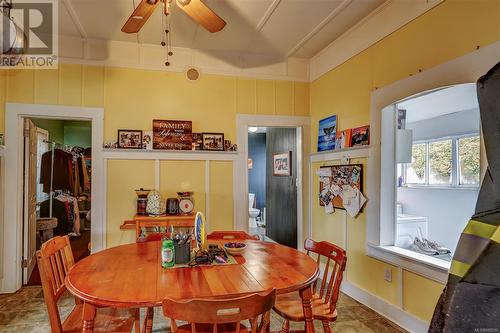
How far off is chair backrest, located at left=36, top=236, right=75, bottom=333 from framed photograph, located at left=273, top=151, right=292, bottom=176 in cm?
341

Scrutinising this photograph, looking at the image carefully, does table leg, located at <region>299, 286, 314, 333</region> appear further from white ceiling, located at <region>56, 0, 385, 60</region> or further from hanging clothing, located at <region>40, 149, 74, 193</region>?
hanging clothing, located at <region>40, 149, 74, 193</region>

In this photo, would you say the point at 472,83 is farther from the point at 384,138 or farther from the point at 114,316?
the point at 114,316

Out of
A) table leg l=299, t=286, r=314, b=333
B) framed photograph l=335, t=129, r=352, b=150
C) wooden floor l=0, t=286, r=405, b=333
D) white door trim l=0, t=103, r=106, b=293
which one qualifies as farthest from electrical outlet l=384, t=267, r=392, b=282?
white door trim l=0, t=103, r=106, b=293

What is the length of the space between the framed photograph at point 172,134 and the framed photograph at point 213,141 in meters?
0.17

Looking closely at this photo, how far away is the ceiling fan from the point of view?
6.78 ft

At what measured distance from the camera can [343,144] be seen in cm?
340

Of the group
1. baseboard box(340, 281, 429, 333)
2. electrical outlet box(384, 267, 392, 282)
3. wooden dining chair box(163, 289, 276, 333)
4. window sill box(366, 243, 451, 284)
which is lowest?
baseboard box(340, 281, 429, 333)

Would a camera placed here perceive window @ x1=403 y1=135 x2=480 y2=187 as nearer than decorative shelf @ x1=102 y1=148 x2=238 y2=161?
No

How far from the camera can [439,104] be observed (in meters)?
4.01

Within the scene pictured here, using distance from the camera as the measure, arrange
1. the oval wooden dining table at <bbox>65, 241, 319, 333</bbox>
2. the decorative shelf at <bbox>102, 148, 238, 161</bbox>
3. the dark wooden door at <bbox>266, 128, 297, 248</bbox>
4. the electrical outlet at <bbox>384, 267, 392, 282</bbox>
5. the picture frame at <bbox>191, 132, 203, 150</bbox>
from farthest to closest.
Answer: the dark wooden door at <bbox>266, 128, 297, 248</bbox>
the picture frame at <bbox>191, 132, 203, 150</bbox>
the decorative shelf at <bbox>102, 148, 238, 161</bbox>
the electrical outlet at <bbox>384, 267, 392, 282</bbox>
the oval wooden dining table at <bbox>65, 241, 319, 333</bbox>

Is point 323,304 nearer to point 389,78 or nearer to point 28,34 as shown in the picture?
point 389,78

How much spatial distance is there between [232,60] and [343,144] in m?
1.74

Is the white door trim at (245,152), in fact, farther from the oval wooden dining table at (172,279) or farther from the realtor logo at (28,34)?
the realtor logo at (28,34)

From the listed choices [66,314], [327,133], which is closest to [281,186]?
[327,133]
